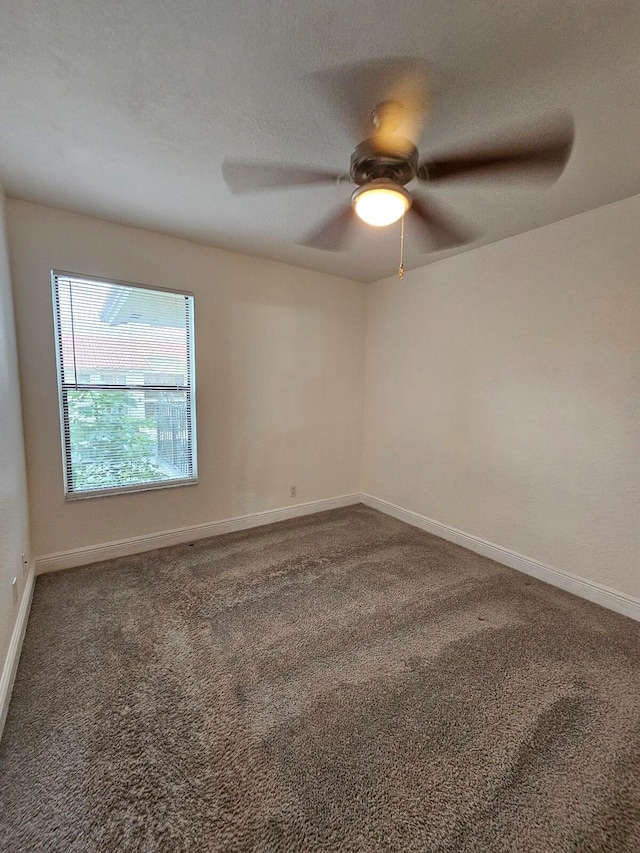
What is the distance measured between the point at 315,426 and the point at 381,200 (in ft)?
8.34

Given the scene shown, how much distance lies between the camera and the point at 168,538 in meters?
3.05

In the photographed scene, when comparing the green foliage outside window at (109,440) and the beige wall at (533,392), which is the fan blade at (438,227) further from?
the green foliage outside window at (109,440)

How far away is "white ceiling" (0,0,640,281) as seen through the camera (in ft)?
3.67

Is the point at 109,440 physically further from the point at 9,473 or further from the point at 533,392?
the point at 533,392

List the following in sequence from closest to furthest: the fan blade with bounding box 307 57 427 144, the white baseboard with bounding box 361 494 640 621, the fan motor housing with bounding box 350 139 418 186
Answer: the fan blade with bounding box 307 57 427 144 → the fan motor housing with bounding box 350 139 418 186 → the white baseboard with bounding box 361 494 640 621

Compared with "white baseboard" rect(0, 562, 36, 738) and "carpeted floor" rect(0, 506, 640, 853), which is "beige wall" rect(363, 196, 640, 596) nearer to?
"carpeted floor" rect(0, 506, 640, 853)

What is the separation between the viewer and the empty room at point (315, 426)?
1.18m

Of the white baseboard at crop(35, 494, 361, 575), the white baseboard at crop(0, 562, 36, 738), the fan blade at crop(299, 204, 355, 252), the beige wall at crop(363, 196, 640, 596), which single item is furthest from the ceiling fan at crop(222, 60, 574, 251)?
the white baseboard at crop(35, 494, 361, 575)

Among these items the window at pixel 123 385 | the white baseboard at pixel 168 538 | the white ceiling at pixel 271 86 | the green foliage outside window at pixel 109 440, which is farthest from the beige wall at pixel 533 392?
the green foliage outside window at pixel 109 440

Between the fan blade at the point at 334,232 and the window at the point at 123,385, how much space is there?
1.12 m

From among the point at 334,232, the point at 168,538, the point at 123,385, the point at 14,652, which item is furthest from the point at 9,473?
the point at 334,232

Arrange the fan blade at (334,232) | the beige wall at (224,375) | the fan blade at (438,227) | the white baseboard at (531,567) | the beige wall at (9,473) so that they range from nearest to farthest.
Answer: the beige wall at (9,473) → the fan blade at (438,227) → the fan blade at (334,232) → the white baseboard at (531,567) → the beige wall at (224,375)

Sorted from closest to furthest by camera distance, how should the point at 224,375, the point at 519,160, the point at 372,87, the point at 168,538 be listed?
the point at 372,87 → the point at 519,160 → the point at 168,538 → the point at 224,375

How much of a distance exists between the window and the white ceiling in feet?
2.34
